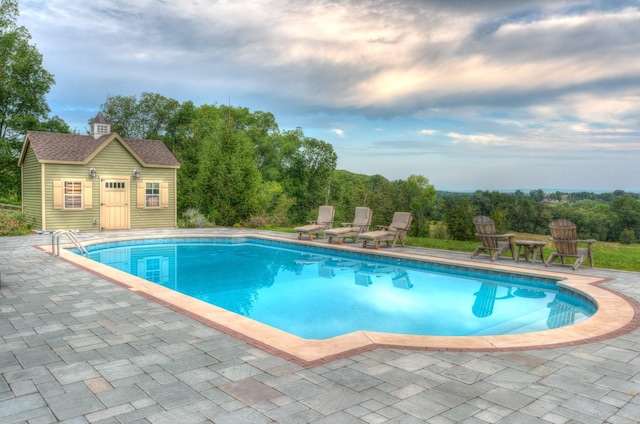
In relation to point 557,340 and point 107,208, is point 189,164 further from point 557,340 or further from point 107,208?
point 557,340

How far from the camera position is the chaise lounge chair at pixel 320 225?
43.2 feet

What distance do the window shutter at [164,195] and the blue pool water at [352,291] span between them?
4.36m

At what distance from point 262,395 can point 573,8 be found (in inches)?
551

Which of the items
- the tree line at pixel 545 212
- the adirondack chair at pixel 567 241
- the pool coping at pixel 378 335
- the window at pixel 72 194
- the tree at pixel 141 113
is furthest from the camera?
the tree at pixel 141 113

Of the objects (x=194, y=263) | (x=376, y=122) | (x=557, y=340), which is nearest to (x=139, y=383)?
(x=557, y=340)

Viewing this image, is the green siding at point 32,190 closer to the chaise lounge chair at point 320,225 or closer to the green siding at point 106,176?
the green siding at point 106,176

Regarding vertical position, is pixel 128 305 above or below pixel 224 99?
below

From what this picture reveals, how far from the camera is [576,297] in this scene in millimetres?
6977

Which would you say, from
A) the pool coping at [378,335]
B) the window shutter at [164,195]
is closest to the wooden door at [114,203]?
the window shutter at [164,195]

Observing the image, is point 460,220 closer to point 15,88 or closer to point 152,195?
point 152,195

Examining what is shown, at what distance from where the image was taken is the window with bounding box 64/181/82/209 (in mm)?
14617

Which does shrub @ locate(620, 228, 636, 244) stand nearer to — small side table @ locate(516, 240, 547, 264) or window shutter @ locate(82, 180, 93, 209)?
small side table @ locate(516, 240, 547, 264)

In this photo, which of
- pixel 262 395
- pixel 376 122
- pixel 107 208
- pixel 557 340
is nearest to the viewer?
pixel 262 395

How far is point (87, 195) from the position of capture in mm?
14930
